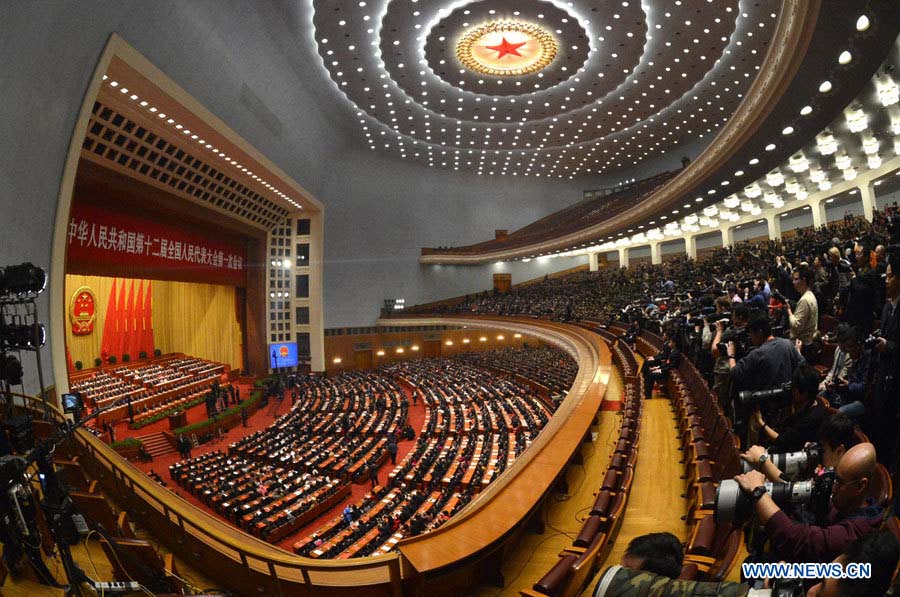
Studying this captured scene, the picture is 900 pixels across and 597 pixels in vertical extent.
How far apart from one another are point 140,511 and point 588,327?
12588 mm

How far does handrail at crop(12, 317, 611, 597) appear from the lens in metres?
2.32

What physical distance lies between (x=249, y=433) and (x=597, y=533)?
547 inches

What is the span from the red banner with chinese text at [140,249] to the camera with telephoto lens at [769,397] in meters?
12.0

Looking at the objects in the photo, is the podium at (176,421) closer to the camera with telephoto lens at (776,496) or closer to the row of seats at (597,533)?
the row of seats at (597,533)

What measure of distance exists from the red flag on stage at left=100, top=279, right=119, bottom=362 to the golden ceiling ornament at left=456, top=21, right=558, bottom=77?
15.8 meters

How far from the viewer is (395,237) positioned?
86.0ft

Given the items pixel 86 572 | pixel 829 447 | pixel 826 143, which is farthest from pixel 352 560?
pixel 826 143

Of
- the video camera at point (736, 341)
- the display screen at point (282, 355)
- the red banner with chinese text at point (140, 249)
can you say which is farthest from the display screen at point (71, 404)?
the display screen at point (282, 355)

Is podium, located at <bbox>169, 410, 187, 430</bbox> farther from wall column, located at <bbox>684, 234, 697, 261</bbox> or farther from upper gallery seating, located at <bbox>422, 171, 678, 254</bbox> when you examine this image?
wall column, located at <bbox>684, 234, 697, 261</bbox>

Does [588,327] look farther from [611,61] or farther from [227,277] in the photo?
[227,277]

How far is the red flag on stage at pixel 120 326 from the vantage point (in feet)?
61.5

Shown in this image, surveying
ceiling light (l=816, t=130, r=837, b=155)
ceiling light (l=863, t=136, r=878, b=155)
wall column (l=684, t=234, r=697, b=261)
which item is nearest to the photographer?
ceiling light (l=816, t=130, r=837, b=155)

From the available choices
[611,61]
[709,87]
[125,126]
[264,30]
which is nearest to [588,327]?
[611,61]

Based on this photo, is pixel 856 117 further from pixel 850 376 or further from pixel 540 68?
pixel 540 68
